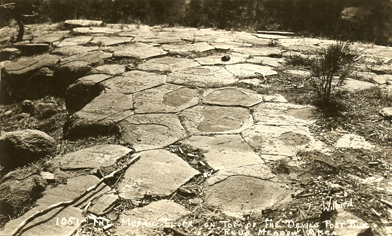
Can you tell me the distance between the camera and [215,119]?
255cm

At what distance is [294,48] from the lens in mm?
4223

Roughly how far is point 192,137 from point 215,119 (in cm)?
30

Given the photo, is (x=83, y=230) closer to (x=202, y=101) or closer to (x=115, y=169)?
(x=115, y=169)

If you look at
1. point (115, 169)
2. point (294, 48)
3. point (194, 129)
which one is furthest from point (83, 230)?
point (294, 48)

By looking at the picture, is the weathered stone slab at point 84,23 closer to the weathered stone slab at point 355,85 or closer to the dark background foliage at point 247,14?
the dark background foliage at point 247,14

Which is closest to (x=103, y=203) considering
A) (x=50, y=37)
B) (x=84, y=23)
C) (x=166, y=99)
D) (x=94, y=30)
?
(x=166, y=99)

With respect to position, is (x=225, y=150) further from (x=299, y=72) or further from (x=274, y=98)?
(x=299, y=72)

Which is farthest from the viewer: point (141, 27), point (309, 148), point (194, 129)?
point (141, 27)

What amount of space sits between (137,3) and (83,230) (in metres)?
5.58

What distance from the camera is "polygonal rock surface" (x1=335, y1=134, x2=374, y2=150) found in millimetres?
2125

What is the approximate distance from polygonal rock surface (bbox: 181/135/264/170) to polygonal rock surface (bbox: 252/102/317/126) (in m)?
0.32

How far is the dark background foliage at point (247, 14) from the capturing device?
18.3ft

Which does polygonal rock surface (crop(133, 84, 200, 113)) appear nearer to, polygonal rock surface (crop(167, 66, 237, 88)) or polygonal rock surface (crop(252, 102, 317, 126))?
polygonal rock surface (crop(167, 66, 237, 88))

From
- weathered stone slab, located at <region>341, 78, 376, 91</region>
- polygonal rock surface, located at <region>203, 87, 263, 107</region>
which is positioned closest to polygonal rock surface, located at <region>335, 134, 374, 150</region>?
polygonal rock surface, located at <region>203, 87, 263, 107</region>
